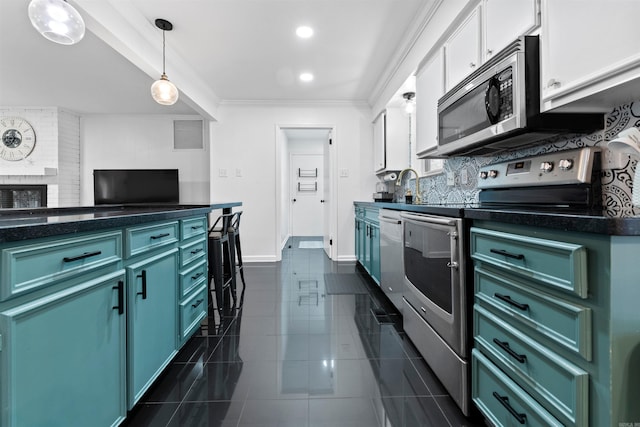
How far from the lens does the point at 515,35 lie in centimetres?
141

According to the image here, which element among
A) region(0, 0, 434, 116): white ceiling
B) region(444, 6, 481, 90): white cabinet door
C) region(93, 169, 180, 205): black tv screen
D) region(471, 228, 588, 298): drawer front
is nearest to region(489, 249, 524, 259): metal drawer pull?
region(471, 228, 588, 298): drawer front

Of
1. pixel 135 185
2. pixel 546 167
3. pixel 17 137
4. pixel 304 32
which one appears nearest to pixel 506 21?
pixel 546 167

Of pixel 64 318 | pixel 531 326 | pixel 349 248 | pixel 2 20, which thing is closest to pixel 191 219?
pixel 64 318

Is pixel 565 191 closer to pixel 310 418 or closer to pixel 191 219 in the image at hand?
pixel 310 418

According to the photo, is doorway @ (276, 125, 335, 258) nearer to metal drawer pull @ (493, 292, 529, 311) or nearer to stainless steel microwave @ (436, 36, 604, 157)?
stainless steel microwave @ (436, 36, 604, 157)

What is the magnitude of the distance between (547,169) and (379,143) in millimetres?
2946

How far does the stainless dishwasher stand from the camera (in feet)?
7.34

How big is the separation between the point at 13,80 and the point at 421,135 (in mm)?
5301

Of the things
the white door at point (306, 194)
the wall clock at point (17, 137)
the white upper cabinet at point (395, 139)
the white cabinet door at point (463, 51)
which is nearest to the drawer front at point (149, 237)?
the white cabinet door at point (463, 51)

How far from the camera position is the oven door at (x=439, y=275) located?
4.41ft

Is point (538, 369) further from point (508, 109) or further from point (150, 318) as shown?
point (150, 318)

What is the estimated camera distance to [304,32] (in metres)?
2.88

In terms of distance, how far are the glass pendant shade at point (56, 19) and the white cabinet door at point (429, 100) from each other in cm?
231

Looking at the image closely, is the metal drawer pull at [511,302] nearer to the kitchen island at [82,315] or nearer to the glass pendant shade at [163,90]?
the kitchen island at [82,315]
